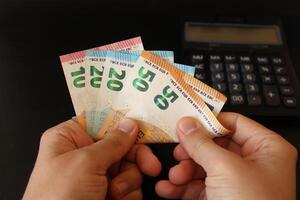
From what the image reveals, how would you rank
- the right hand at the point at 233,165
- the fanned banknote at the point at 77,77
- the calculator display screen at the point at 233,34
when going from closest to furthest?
the right hand at the point at 233,165 < the fanned banknote at the point at 77,77 < the calculator display screen at the point at 233,34

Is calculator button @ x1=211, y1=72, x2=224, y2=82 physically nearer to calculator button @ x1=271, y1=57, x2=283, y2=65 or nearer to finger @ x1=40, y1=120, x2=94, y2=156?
calculator button @ x1=271, y1=57, x2=283, y2=65

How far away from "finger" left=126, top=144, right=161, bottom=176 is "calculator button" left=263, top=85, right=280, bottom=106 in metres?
0.20

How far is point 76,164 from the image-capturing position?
0.46m

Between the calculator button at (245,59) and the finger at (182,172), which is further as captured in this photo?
the calculator button at (245,59)

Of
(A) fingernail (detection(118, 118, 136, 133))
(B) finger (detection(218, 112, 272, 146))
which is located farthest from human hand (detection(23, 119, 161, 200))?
(B) finger (detection(218, 112, 272, 146))

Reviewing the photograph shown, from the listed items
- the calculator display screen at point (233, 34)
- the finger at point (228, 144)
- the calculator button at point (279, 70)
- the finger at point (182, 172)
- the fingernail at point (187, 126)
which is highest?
the calculator display screen at point (233, 34)

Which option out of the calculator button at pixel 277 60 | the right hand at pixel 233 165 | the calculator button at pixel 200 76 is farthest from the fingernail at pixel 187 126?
the calculator button at pixel 277 60

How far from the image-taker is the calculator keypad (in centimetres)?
58

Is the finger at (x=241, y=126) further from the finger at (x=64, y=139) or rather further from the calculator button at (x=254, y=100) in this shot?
the finger at (x=64, y=139)

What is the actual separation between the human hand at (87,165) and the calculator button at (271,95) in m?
0.20

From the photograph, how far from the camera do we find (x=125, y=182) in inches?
20.7

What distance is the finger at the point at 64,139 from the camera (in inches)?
18.9

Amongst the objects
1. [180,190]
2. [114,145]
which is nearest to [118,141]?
[114,145]

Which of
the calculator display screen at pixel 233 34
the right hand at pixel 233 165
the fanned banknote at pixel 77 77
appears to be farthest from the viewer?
the calculator display screen at pixel 233 34
